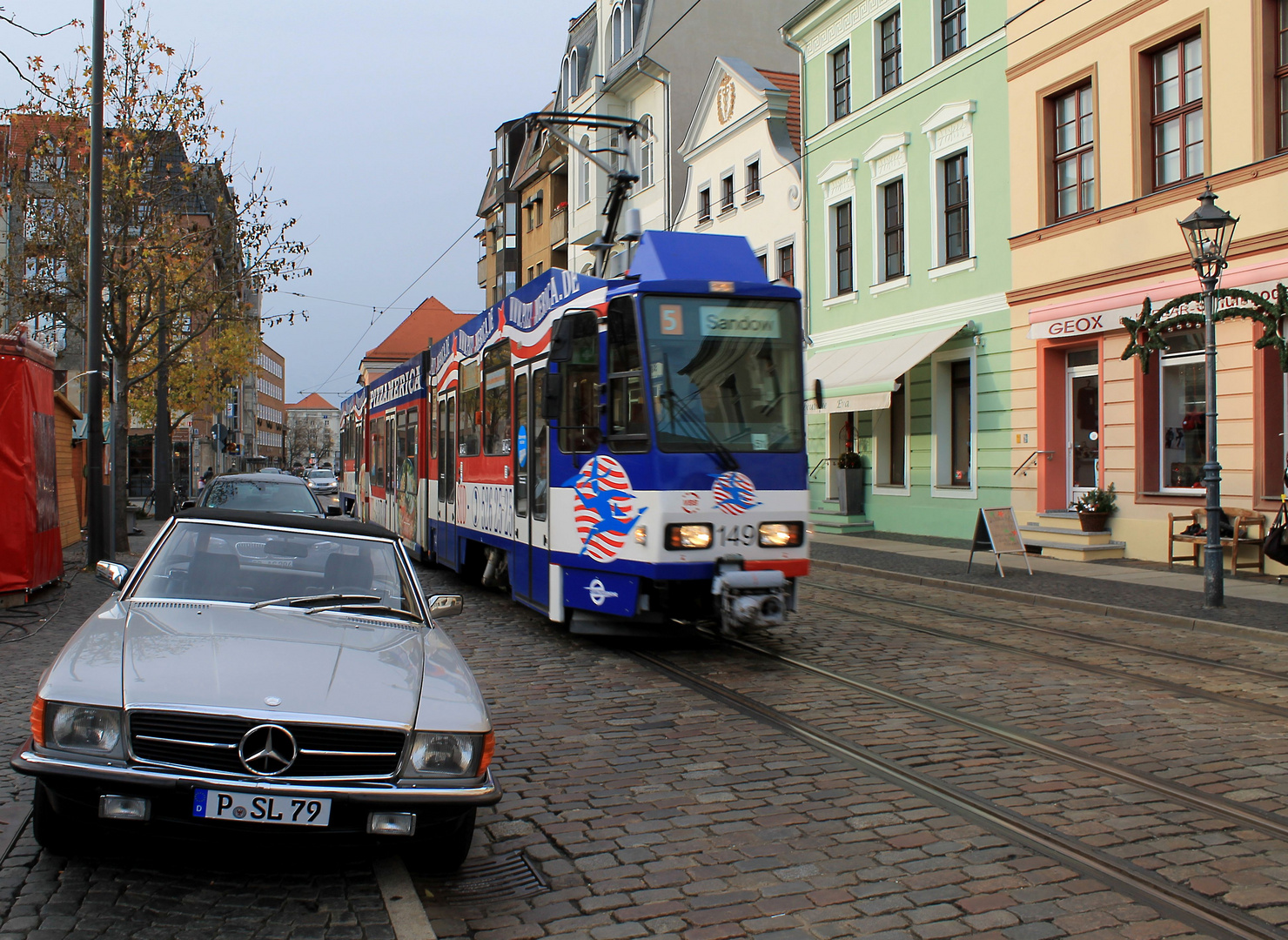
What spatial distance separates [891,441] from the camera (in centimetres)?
2341

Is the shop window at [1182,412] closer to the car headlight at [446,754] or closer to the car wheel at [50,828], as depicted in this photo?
the car headlight at [446,754]

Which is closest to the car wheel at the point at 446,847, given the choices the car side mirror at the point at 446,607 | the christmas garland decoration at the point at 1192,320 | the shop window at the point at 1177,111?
the car side mirror at the point at 446,607

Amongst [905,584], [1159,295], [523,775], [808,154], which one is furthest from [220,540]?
[808,154]

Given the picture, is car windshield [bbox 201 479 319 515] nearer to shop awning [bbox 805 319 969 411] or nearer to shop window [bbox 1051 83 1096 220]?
shop awning [bbox 805 319 969 411]

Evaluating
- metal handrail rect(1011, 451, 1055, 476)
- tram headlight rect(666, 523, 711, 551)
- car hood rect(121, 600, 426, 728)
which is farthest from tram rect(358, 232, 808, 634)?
metal handrail rect(1011, 451, 1055, 476)

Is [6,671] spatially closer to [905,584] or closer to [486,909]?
[486,909]

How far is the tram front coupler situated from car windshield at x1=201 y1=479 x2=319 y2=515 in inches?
297

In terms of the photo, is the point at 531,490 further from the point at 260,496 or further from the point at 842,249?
the point at 842,249

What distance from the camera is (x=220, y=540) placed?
5.66 metres

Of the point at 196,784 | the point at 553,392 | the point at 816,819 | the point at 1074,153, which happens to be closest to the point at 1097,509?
the point at 1074,153

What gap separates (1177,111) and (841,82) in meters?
10.1

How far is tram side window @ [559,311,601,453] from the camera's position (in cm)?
907

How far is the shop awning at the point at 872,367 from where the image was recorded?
68.0 ft

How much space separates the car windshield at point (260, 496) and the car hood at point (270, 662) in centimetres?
979
